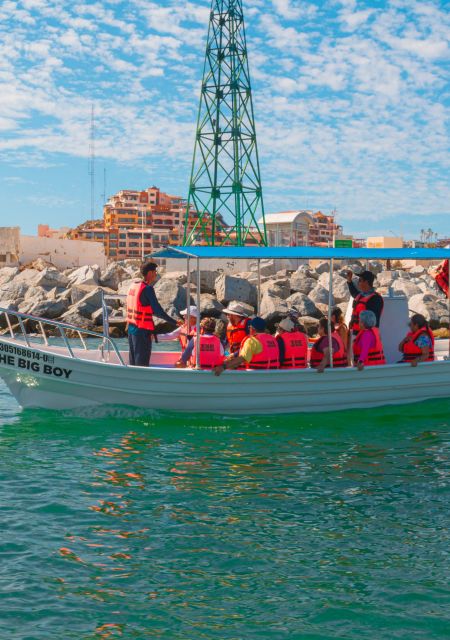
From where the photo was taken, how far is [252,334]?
11.3 meters

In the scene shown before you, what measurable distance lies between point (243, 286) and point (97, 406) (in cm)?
1963

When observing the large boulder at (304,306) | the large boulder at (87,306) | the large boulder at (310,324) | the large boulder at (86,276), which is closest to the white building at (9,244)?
the large boulder at (86,276)

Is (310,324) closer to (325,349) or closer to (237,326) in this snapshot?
(237,326)

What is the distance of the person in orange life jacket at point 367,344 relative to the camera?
38.2ft

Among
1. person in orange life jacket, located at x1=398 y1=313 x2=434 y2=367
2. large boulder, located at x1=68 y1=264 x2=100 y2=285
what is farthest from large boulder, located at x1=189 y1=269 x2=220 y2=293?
person in orange life jacket, located at x1=398 y1=313 x2=434 y2=367

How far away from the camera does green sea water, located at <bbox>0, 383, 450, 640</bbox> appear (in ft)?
17.2

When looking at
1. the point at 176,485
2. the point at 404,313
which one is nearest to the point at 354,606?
the point at 176,485

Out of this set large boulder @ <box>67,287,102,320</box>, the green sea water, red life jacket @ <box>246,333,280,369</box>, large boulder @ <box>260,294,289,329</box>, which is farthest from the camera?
large boulder @ <box>67,287,102,320</box>

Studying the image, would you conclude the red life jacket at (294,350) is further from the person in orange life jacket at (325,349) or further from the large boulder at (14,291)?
the large boulder at (14,291)

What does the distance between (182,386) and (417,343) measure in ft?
13.0

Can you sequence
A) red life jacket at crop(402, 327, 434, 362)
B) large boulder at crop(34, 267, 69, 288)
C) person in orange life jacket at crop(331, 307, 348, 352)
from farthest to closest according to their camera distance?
1. large boulder at crop(34, 267, 69, 288)
2. red life jacket at crop(402, 327, 434, 362)
3. person in orange life jacket at crop(331, 307, 348, 352)

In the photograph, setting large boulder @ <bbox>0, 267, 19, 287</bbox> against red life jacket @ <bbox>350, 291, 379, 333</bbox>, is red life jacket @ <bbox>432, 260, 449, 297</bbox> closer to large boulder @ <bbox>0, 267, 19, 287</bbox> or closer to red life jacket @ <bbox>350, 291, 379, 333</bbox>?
red life jacket @ <bbox>350, 291, 379, 333</bbox>

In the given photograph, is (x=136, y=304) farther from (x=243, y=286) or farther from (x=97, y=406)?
(x=243, y=286)

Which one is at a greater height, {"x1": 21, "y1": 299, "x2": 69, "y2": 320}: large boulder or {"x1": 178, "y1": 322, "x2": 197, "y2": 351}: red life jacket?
{"x1": 21, "y1": 299, "x2": 69, "y2": 320}: large boulder
